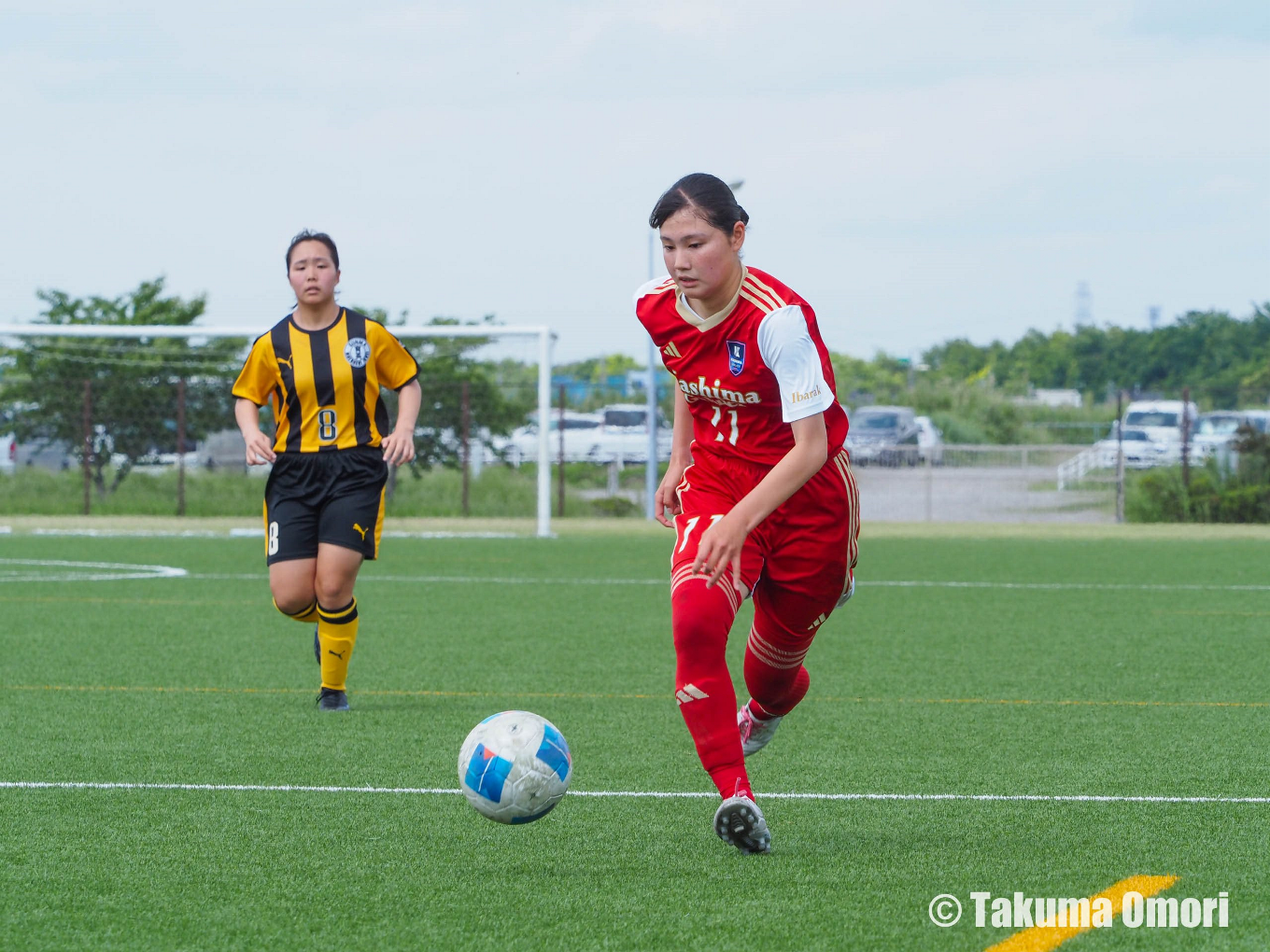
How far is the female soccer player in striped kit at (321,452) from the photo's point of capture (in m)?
6.57

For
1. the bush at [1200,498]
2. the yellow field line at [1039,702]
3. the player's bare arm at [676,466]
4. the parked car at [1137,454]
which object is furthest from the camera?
the parked car at [1137,454]

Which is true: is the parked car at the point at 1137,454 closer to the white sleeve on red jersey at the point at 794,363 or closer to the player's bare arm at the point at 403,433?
the player's bare arm at the point at 403,433

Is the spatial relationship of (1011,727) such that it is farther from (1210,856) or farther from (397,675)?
(397,675)

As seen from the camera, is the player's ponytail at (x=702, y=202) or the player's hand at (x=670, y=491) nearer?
the player's ponytail at (x=702, y=202)

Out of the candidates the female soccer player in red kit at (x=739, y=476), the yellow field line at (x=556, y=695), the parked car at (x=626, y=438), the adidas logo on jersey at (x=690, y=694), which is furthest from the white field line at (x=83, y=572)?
the parked car at (x=626, y=438)

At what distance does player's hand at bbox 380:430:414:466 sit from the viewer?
258 inches

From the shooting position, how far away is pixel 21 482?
941 inches

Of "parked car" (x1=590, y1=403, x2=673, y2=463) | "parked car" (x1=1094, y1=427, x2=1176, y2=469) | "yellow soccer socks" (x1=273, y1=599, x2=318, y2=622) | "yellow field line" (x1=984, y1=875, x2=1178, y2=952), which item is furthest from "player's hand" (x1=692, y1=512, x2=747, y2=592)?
"parked car" (x1=590, y1=403, x2=673, y2=463)

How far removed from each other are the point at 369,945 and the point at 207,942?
1.13 ft

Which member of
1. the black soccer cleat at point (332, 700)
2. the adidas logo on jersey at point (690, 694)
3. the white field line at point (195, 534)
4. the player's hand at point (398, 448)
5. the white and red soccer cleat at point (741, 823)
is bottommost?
the white field line at point (195, 534)

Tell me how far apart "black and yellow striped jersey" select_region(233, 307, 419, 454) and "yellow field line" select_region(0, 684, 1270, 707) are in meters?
1.20

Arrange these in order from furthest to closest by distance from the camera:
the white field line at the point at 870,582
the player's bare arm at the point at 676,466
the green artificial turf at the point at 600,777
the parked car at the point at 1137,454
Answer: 1. the parked car at the point at 1137,454
2. the white field line at the point at 870,582
3. the player's bare arm at the point at 676,466
4. the green artificial turf at the point at 600,777

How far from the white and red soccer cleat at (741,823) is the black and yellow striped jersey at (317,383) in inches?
123

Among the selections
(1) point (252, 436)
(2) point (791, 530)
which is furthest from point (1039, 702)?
(1) point (252, 436)
